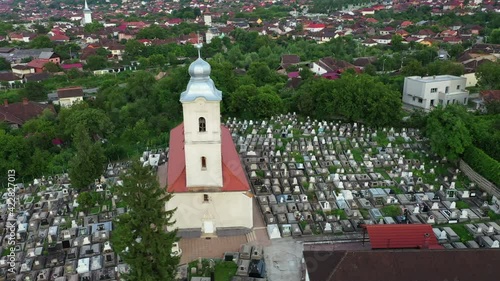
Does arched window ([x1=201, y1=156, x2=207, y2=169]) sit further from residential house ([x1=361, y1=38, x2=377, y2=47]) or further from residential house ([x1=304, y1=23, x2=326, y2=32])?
residential house ([x1=304, y1=23, x2=326, y2=32])

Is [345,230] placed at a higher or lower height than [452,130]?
lower

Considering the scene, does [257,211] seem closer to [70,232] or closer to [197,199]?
[197,199]

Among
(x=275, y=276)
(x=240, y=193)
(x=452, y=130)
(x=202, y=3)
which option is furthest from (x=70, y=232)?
(x=202, y=3)

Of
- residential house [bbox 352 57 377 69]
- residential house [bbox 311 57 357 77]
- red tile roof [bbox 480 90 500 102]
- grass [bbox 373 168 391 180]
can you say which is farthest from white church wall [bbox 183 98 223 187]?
residential house [bbox 352 57 377 69]

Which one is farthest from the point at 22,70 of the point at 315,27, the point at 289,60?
the point at 315,27

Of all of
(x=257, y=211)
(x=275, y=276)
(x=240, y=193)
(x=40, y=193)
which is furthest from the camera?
(x=40, y=193)

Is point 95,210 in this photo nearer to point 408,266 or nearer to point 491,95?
point 408,266

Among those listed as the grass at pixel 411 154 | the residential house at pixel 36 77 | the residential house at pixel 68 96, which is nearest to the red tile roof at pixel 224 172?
the grass at pixel 411 154
